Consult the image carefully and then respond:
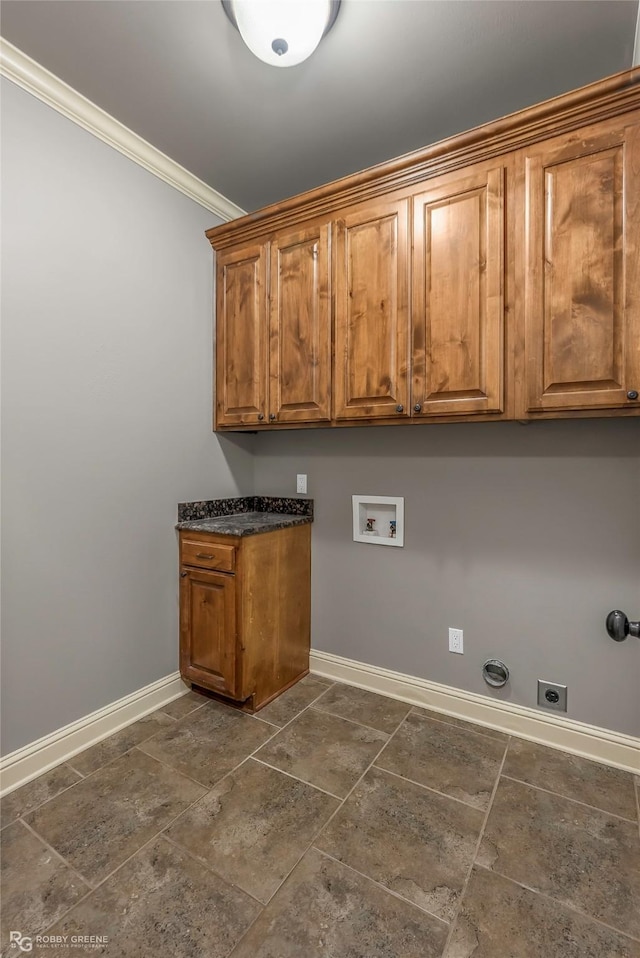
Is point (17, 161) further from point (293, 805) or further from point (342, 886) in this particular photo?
point (342, 886)

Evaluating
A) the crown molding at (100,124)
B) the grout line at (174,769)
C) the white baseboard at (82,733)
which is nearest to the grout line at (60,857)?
the white baseboard at (82,733)

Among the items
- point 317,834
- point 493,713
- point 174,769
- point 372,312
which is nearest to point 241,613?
point 174,769

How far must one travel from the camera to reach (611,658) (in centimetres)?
181

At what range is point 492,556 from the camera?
2043 millimetres

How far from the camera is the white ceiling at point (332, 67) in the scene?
58.3 inches

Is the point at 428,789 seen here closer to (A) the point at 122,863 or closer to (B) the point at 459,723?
(B) the point at 459,723

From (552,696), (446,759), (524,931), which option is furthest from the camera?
(552,696)

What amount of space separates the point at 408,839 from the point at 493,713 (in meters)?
0.80

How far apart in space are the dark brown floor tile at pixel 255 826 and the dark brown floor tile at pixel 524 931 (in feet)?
1.61

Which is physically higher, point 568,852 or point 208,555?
point 208,555

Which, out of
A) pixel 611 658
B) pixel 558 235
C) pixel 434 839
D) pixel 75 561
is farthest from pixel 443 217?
pixel 434 839

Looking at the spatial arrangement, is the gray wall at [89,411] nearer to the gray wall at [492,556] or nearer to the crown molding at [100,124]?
the crown molding at [100,124]

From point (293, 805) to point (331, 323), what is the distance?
1943 millimetres

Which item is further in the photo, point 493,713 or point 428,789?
point 493,713
